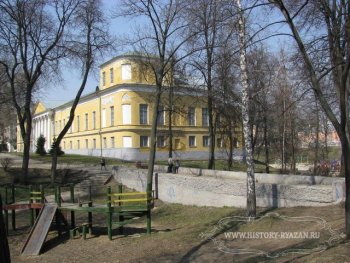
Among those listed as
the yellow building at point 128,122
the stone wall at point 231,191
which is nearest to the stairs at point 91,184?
the stone wall at point 231,191

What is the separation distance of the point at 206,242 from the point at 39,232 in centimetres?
606

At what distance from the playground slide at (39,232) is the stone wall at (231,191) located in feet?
19.5

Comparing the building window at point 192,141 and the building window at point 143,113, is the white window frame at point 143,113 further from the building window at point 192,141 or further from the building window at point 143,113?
the building window at point 192,141

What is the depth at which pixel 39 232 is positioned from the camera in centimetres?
1562

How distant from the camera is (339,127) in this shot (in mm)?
9945

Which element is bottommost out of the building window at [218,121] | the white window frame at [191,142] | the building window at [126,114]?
the white window frame at [191,142]

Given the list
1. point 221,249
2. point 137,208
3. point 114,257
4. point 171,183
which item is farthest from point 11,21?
point 221,249

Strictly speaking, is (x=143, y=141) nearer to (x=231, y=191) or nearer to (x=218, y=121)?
(x=218, y=121)

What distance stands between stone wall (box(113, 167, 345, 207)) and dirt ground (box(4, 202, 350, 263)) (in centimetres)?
46

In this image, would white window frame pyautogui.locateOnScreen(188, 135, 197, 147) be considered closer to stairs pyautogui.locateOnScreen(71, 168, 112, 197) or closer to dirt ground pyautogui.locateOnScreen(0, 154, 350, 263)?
stairs pyautogui.locateOnScreen(71, 168, 112, 197)

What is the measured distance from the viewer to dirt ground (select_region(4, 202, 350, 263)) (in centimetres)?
981

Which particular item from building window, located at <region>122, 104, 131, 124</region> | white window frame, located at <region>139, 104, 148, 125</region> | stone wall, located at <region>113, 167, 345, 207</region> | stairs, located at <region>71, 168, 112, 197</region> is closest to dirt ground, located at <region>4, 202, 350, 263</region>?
stone wall, located at <region>113, 167, 345, 207</region>

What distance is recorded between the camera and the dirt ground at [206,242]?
32.2ft

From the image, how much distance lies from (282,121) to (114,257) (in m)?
24.6
